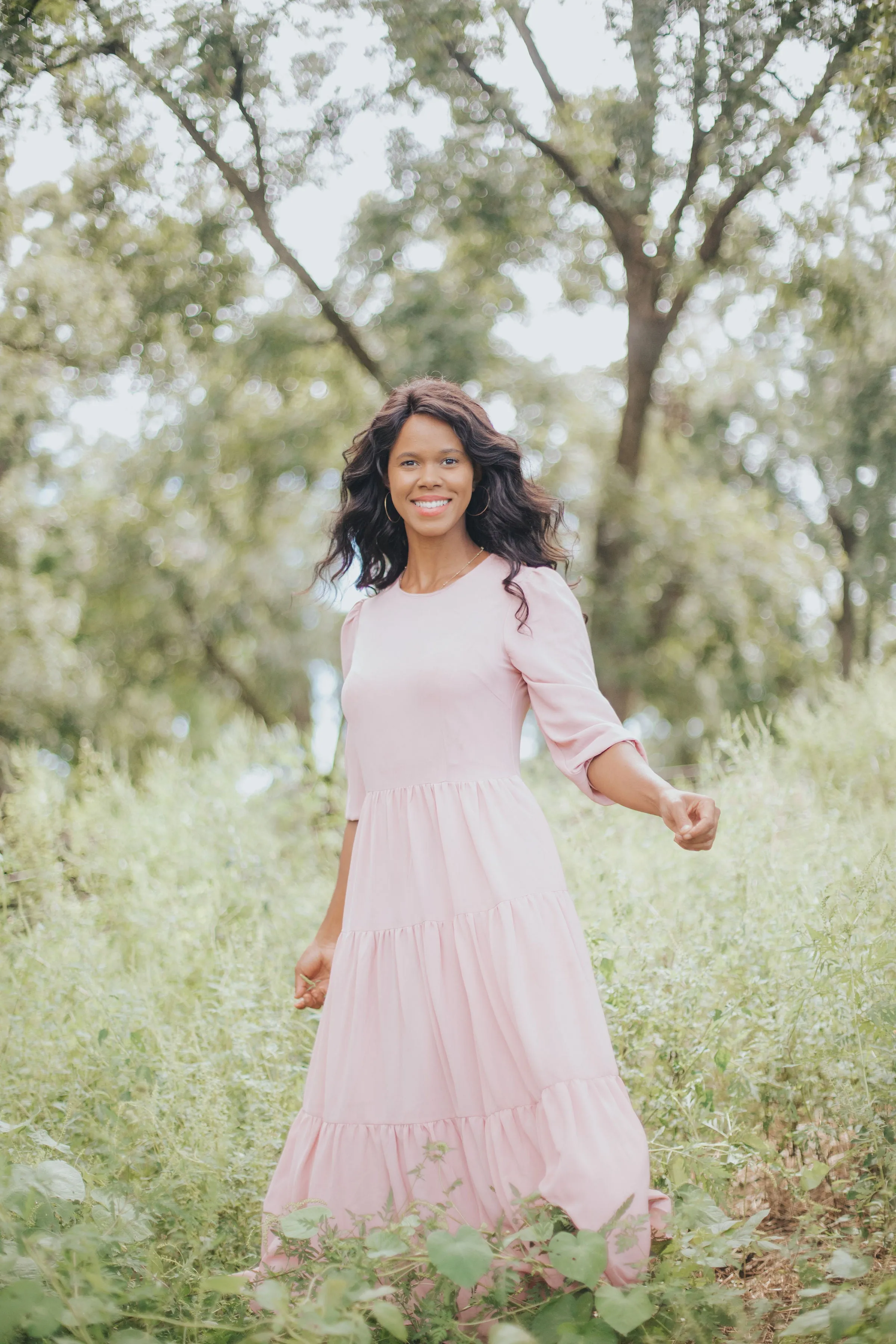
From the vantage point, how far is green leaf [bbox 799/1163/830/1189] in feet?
6.80

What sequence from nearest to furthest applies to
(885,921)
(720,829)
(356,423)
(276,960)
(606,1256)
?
(606,1256)
(885,921)
(276,960)
(720,829)
(356,423)

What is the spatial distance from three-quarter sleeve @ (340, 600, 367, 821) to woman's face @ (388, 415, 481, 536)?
0.27 m

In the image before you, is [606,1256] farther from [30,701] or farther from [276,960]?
[30,701]

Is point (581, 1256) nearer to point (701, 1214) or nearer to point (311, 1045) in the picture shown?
point (701, 1214)

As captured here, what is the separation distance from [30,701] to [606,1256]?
32.1 ft

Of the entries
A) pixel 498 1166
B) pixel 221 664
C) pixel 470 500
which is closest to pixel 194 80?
pixel 470 500

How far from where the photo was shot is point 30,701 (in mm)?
10523

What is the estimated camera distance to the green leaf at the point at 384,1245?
5.64 ft

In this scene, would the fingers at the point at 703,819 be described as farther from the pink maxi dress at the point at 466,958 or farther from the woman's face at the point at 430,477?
the woman's face at the point at 430,477

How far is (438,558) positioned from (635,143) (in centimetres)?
348

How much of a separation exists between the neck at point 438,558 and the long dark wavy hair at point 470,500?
44 millimetres

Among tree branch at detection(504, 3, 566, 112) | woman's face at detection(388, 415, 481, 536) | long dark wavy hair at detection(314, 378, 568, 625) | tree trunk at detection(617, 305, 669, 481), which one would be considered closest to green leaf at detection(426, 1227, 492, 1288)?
long dark wavy hair at detection(314, 378, 568, 625)

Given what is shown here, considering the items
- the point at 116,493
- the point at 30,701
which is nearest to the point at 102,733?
the point at 30,701

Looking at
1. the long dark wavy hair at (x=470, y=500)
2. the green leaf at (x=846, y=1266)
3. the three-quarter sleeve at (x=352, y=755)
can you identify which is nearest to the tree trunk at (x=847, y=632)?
the long dark wavy hair at (x=470, y=500)
